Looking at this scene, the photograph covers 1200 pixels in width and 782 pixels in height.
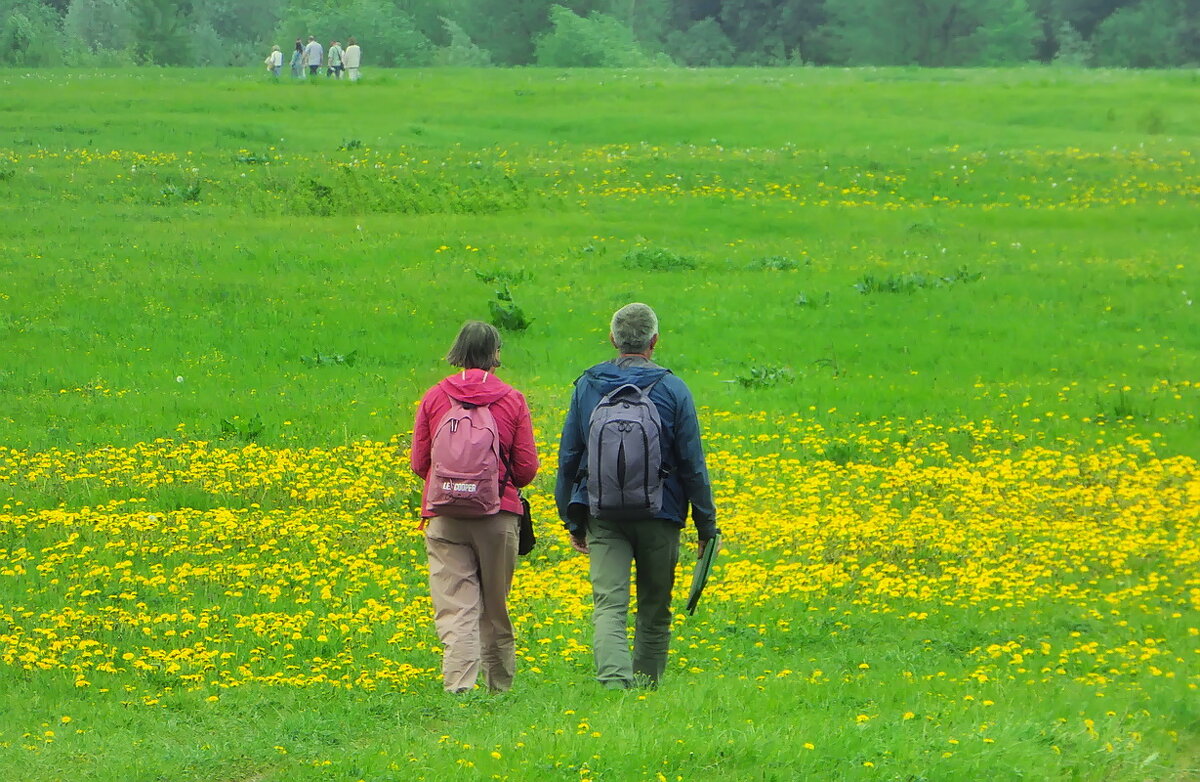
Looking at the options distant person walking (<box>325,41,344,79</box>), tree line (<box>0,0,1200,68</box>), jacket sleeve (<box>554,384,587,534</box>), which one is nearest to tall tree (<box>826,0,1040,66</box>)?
tree line (<box>0,0,1200,68</box>)

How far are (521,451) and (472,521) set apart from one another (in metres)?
0.42

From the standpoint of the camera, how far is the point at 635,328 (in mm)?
7434

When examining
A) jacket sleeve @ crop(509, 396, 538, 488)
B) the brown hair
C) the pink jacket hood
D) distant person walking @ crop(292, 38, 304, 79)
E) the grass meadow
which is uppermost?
distant person walking @ crop(292, 38, 304, 79)

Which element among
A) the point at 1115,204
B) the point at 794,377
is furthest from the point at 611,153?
the point at 794,377

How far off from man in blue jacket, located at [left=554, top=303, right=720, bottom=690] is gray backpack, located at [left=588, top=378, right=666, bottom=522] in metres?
0.06

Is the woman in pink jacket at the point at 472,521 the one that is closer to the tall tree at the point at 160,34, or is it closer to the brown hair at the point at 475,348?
the brown hair at the point at 475,348

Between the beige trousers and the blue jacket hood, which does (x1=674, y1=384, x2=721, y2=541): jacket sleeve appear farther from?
the beige trousers

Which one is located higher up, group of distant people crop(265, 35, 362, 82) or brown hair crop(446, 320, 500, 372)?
group of distant people crop(265, 35, 362, 82)

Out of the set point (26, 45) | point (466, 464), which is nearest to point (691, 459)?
point (466, 464)

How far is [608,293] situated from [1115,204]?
11.8 m

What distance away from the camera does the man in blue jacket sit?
24.2 feet

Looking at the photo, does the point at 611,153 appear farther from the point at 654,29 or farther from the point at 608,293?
the point at 654,29

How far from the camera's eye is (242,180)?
92.8 feet

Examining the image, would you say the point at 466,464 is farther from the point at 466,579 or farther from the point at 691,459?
the point at 691,459
